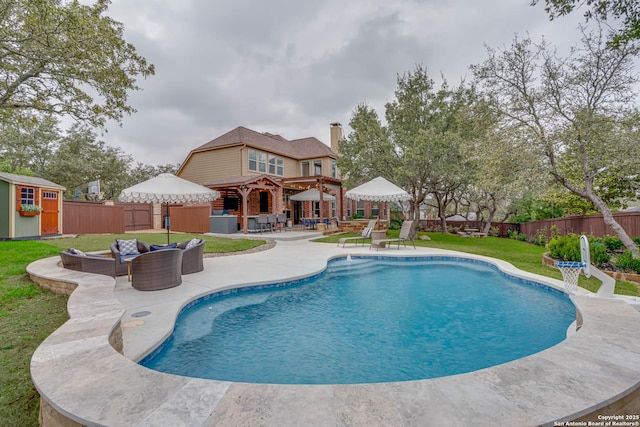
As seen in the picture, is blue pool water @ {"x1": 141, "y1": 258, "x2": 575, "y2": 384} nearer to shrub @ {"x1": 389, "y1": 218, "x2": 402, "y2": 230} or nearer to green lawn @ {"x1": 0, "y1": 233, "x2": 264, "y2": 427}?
green lawn @ {"x1": 0, "y1": 233, "x2": 264, "y2": 427}

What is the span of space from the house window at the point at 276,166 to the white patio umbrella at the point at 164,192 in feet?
40.7

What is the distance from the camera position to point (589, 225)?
486 inches

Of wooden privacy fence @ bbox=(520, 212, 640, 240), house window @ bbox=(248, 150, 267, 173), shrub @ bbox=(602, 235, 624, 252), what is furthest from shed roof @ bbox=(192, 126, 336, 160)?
shrub @ bbox=(602, 235, 624, 252)

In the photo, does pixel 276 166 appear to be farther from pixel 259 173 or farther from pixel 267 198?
pixel 267 198

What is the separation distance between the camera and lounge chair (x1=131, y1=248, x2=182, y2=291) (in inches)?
223

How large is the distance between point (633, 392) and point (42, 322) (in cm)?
634

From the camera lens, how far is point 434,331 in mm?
4734

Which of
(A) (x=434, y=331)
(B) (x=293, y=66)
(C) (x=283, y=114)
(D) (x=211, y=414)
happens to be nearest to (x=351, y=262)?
(A) (x=434, y=331)

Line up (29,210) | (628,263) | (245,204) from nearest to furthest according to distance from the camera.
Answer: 1. (628,263)
2. (29,210)
3. (245,204)

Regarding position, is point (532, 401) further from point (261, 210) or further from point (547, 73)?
point (261, 210)

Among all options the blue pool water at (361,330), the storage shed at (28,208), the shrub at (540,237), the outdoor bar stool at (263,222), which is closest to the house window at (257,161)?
the outdoor bar stool at (263,222)

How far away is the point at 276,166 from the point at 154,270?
16.9m

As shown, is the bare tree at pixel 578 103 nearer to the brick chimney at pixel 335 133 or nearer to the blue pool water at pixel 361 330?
the blue pool water at pixel 361 330

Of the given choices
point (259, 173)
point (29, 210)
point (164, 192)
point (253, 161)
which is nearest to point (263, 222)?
point (259, 173)
